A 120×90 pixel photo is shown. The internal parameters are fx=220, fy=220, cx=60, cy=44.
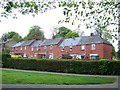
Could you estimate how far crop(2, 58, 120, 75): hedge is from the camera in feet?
48.8

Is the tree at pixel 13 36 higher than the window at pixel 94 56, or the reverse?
the tree at pixel 13 36

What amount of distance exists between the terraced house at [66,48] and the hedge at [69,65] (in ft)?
2.32

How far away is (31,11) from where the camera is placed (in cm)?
559

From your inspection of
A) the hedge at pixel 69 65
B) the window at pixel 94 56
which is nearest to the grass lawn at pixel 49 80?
the window at pixel 94 56

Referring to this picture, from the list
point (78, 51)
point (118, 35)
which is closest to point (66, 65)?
point (78, 51)

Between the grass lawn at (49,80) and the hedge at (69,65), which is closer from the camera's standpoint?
the grass lawn at (49,80)

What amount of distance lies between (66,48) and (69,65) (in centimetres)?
208

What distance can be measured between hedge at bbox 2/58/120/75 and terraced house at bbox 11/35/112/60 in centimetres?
71

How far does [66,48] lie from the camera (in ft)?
46.6

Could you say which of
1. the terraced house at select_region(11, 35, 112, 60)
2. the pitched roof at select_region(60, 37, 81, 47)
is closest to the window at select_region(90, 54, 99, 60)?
the terraced house at select_region(11, 35, 112, 60)

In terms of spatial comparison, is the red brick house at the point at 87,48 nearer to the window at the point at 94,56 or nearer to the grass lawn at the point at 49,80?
the window at the point at 94,56

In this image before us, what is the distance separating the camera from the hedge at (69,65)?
14.9 meters

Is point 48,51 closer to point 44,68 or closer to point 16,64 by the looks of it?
point 44,68

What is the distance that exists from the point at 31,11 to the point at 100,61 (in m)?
10.1
